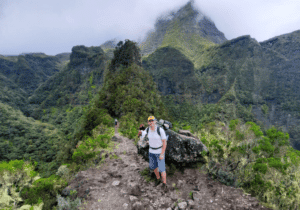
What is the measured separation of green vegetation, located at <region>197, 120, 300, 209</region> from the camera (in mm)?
3522

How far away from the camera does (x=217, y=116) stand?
84375 mm

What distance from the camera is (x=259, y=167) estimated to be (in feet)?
12.5

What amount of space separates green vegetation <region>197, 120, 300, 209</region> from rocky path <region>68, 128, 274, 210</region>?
37cm

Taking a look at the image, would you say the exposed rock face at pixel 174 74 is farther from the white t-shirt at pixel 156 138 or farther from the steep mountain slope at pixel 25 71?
the steep mountain slope at pixel 25 71

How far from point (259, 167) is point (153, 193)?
308 centimetres

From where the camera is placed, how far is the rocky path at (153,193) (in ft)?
11.9

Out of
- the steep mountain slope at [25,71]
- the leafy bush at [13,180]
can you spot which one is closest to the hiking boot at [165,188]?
the leafy bush at [13,180]

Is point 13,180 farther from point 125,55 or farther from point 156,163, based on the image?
point 125,55

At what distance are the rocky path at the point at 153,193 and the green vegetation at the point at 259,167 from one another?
0.37 metres

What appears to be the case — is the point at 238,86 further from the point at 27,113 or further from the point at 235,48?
the point at 27,113

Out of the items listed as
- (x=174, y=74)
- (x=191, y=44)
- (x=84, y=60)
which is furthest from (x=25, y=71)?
(x=191, y=44)

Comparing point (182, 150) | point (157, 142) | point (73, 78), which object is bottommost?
point (182, 150)

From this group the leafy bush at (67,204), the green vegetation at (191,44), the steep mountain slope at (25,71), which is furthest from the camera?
the steep mountain slope at (25,71)

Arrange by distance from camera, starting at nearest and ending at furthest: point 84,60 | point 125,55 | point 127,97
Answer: point 127,97, point 125,55, point 84,60
